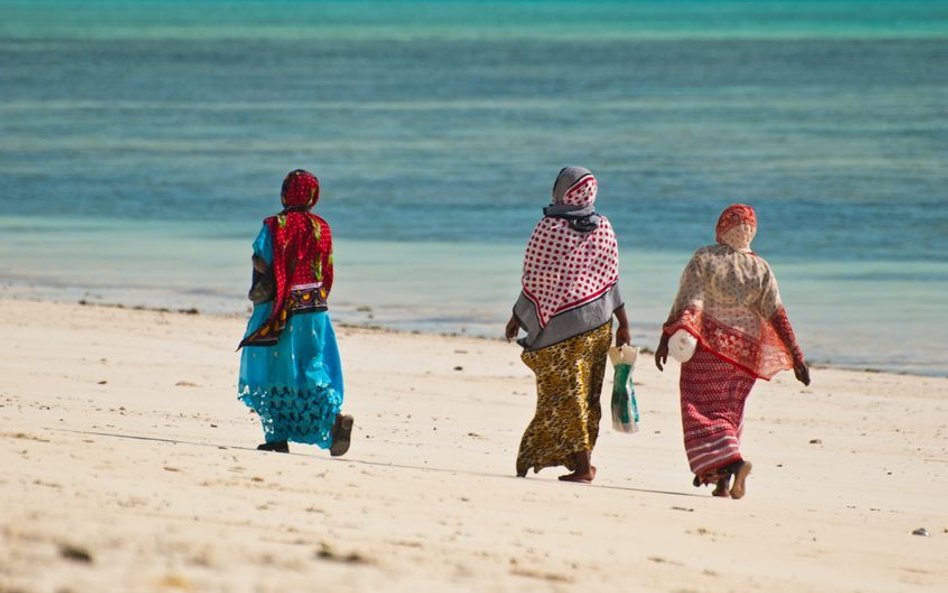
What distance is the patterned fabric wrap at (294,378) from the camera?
739cm

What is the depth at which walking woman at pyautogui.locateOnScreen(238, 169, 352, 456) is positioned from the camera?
24.1ft

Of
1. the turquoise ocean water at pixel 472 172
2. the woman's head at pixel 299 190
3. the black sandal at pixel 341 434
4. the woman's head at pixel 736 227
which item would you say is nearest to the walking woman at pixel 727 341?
the woman's head at pixel 736 227

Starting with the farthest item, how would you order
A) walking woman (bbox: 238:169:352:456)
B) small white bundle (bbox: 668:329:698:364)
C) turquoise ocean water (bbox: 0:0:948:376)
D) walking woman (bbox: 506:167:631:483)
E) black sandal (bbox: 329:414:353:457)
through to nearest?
1. turquoise ocean water (bbox: 0:0:948:376)
2. black sandal (bbox: 329:414:353:457)
3. walking woman (bbox: 238:169:352:456)
4. walking woman (bbox: 506:167:631:483)
5. small white bundle (bbox: 668:329:698:364)

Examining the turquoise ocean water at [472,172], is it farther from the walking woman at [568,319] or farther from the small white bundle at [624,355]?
the walking woman at [568,319]

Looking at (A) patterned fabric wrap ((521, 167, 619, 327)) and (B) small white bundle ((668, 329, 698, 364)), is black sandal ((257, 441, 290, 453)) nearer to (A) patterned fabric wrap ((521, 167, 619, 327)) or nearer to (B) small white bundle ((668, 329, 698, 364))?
(A) patterned fabric wrap ((521, 167, 619, 327))

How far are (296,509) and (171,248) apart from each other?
13.6 meters

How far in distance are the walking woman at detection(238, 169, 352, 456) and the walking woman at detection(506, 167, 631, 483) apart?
85cm

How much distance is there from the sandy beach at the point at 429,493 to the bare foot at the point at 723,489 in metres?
0.18

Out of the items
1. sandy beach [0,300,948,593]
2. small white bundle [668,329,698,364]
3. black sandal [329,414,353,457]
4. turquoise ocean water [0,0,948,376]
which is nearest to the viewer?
sandy beach [0,300,948,593]

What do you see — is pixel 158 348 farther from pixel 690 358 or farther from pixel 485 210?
pixel 485 210

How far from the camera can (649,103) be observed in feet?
150

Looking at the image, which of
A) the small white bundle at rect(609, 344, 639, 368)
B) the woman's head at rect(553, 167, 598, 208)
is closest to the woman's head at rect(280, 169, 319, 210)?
the woman's head at rect(553, 167, 598, 208)

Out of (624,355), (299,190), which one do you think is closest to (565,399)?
(624,355)

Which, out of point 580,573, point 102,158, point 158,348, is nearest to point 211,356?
point 158,348
